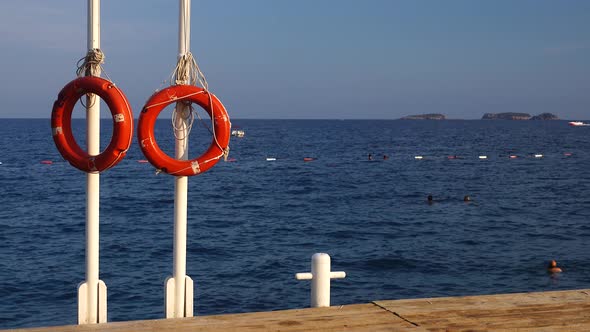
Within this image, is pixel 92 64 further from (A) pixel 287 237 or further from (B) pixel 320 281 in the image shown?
(A) pixel 287 237

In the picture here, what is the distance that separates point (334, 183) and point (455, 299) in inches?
1310

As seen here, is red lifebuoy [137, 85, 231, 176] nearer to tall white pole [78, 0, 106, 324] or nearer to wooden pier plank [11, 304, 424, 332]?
tall white pole [78, 0, 106, 324]

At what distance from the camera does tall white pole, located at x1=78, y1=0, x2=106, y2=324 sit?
6367mm

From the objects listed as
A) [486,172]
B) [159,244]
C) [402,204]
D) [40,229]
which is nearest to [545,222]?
[402,204]

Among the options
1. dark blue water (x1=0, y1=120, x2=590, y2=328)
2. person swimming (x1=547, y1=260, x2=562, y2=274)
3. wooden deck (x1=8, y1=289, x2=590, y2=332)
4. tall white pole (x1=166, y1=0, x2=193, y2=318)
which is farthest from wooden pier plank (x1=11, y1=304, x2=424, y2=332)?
person swimming (x1=547, y1=260, x2=562, y2=274)

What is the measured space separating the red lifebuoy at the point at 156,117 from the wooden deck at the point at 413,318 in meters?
1.29

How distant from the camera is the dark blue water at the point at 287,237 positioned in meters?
15.8

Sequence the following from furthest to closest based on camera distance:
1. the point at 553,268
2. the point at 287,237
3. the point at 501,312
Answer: the point at 287,237 → the point at 553,268 → the point at 501,312

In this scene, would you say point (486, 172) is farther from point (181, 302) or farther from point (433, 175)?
point (181, 302)

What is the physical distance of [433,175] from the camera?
44031mm

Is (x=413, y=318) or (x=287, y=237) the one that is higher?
(x=413, y=318)

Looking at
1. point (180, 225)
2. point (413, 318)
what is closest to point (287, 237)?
point (180, 225)

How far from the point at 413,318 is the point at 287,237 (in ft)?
55.3

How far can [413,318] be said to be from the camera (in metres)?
6.01
